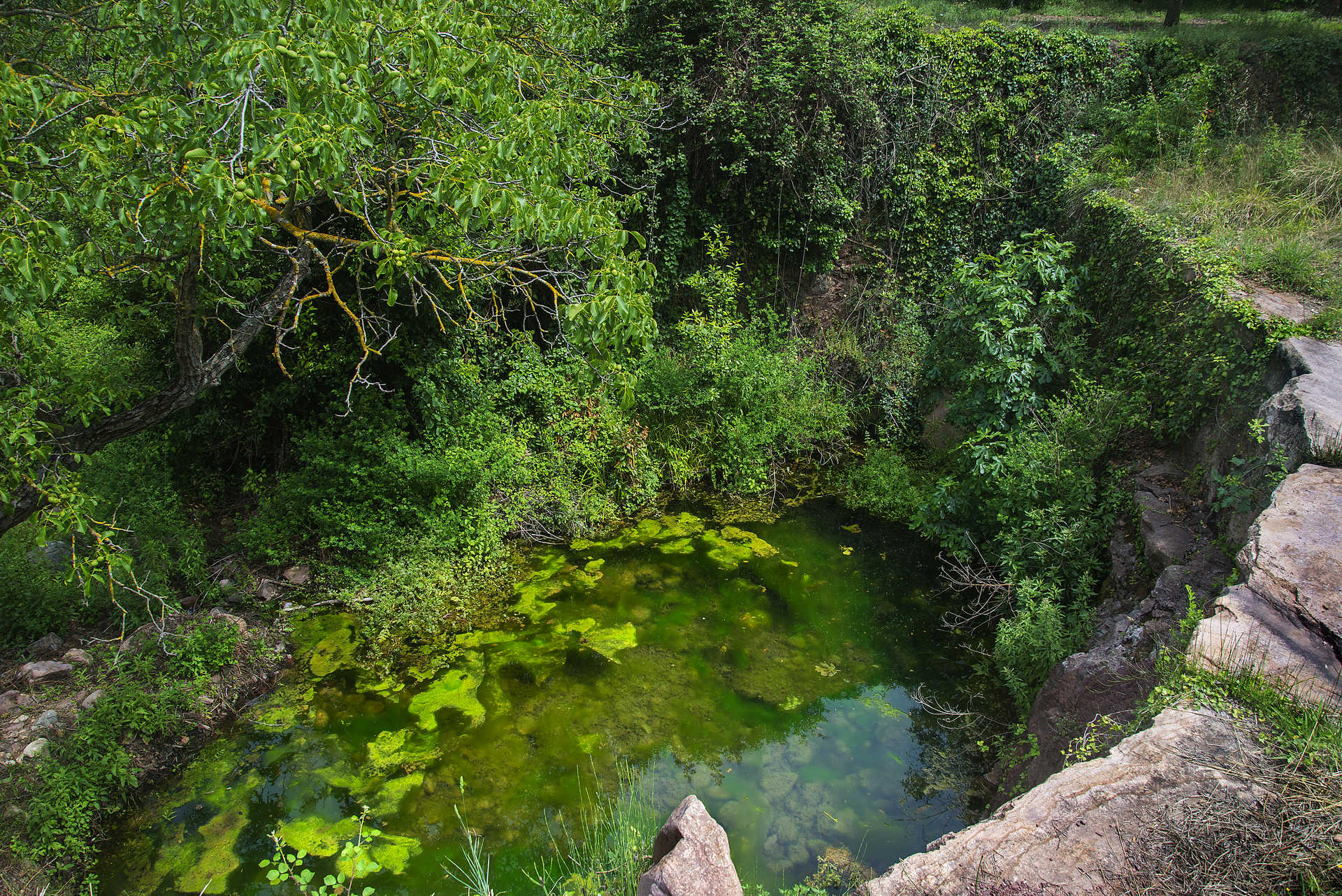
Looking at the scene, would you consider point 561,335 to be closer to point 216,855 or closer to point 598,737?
point 598,737

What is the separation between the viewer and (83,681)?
4.54m

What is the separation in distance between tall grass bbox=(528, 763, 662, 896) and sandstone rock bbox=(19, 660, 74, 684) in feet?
11.8

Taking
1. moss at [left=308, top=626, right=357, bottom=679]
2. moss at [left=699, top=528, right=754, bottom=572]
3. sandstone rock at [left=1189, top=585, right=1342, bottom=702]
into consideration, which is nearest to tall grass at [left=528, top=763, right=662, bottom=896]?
moss at [left=308, top=626, right=357, bottom=679]

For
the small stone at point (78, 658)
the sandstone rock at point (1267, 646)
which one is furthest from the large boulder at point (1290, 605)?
the small stone at point (78, 658)

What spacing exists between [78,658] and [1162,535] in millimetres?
7695

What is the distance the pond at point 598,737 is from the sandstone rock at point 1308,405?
2.80 metres

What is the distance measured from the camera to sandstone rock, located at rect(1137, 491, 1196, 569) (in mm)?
4695

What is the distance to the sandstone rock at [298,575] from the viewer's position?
6.05 metres

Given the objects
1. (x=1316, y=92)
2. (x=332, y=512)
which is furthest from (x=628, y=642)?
(x=1316, y=92)

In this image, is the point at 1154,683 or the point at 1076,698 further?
the point at 1076,698

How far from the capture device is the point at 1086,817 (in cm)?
274

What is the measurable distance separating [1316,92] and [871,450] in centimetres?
845

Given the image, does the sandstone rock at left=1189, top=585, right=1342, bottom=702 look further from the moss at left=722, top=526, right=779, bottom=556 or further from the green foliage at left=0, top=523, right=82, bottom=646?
the green foliage at left=0, top=523, right=82, bottom=646

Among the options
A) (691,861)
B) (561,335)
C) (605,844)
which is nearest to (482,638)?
(605,844)
